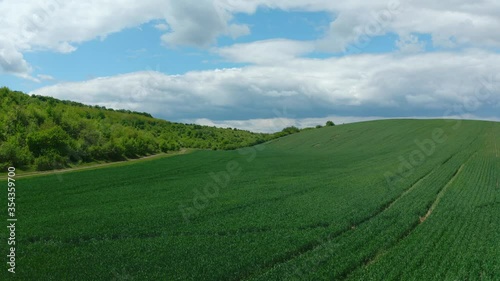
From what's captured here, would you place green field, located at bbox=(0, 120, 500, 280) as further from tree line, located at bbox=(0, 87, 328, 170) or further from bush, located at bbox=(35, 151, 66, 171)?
tree line, located at bbox=(0, 87, 328, 170)

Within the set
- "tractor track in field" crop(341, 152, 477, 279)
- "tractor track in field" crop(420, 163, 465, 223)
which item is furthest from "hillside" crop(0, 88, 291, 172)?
"tractor track in field" crop(420, 163, 465, 223)

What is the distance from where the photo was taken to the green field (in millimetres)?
18188

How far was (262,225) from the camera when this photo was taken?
26031mm

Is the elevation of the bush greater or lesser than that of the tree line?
lesser

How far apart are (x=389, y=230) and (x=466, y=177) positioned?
26.4m

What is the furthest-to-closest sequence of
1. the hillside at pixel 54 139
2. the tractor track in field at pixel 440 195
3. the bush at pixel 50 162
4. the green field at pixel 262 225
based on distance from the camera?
1. the bush at pixel 50 162
2. the hillside at pixel 54 139
3. the tractor track in field at pixel 440 195
4. the green field at pixel 262 225

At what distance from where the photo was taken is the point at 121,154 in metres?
76.6

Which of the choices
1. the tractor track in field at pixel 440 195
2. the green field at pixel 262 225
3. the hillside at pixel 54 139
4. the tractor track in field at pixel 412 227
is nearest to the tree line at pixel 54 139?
the hillside at pixel 54 139

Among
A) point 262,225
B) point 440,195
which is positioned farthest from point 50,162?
point 440,195

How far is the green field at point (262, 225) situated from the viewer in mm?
18188

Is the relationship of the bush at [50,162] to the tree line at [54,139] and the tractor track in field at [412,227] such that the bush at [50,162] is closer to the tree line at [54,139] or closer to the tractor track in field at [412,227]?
the tree line at [54,139]

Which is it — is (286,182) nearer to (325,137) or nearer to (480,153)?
(480,153)

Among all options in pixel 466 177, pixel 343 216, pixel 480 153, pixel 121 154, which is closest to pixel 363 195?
pixel 343 216

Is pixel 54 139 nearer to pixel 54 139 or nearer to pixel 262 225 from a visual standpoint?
pixel 54 139
